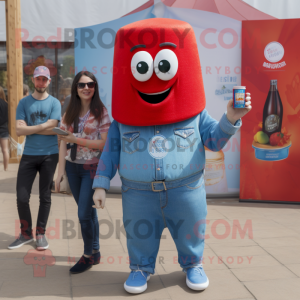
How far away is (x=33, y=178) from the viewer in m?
3.96

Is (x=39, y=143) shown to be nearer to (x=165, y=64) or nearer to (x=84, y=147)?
(x=84, y=147)

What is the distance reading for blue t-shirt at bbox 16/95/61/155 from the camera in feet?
12.7

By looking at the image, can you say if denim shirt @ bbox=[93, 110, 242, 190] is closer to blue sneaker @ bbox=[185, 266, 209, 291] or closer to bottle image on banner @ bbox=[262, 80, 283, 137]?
blue sneaker @ bbox=[185, 266, 209, 291]

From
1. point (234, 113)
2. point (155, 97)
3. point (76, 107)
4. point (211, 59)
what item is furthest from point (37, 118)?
point (211, 59)

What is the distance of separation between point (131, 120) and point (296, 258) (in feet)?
6.62

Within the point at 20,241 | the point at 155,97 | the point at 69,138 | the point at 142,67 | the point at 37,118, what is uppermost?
the point at 142,67

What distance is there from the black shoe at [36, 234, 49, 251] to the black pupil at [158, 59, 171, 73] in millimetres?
2166

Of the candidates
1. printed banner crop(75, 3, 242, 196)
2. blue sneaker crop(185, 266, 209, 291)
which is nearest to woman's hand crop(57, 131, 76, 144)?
blue sneaker crop(185, 266, 209, 291)

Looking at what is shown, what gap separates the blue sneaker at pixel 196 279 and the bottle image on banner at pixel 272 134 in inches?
116

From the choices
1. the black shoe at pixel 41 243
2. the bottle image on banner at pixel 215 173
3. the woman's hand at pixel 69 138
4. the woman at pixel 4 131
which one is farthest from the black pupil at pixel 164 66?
the woman at pixel 4 131

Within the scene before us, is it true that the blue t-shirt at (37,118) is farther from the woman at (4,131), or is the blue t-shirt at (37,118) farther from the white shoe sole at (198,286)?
the woman at (4,131)

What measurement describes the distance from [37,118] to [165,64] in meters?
1.67

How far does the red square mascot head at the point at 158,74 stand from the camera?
2801 mm

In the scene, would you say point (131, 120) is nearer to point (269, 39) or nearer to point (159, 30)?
point (159, 30)
